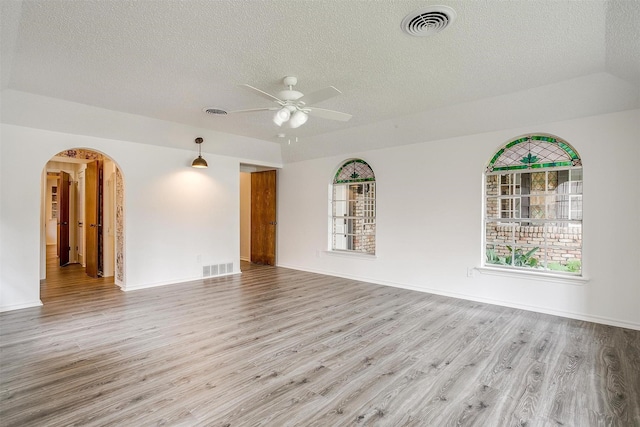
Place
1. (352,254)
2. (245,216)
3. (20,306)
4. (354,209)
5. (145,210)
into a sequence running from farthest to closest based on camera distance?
(245,216)
(354,209)
(352,254)
(145,210)
(20,306)

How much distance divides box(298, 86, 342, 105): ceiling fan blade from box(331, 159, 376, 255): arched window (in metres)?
3.11

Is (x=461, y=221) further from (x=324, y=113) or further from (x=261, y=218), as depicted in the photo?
(x=261, y=218)

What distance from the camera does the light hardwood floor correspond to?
6.61ft

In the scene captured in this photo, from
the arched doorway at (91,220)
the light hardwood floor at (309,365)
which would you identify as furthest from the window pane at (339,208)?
the arched doorway at (91,220)

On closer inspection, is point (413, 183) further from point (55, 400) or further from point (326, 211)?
point (55, 400)

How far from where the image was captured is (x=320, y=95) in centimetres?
289

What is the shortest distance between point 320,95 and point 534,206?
11.0 ft

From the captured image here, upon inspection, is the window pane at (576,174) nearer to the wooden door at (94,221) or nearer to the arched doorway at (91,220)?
the arched doorway at (91,220)

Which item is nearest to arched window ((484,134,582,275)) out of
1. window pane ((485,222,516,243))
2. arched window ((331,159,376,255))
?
window pane ((485,222,516,243))

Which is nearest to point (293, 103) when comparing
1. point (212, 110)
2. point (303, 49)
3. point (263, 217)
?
point (303, 49)

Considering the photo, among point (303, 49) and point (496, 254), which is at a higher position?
point (303, 49)

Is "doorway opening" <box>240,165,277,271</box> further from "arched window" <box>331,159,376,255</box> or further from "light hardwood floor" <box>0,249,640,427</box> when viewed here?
"light hardwood floor" <box>0,249,640,427</box>

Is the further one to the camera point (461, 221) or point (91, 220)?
point (91, 220)

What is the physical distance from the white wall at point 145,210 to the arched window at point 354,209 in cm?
204
